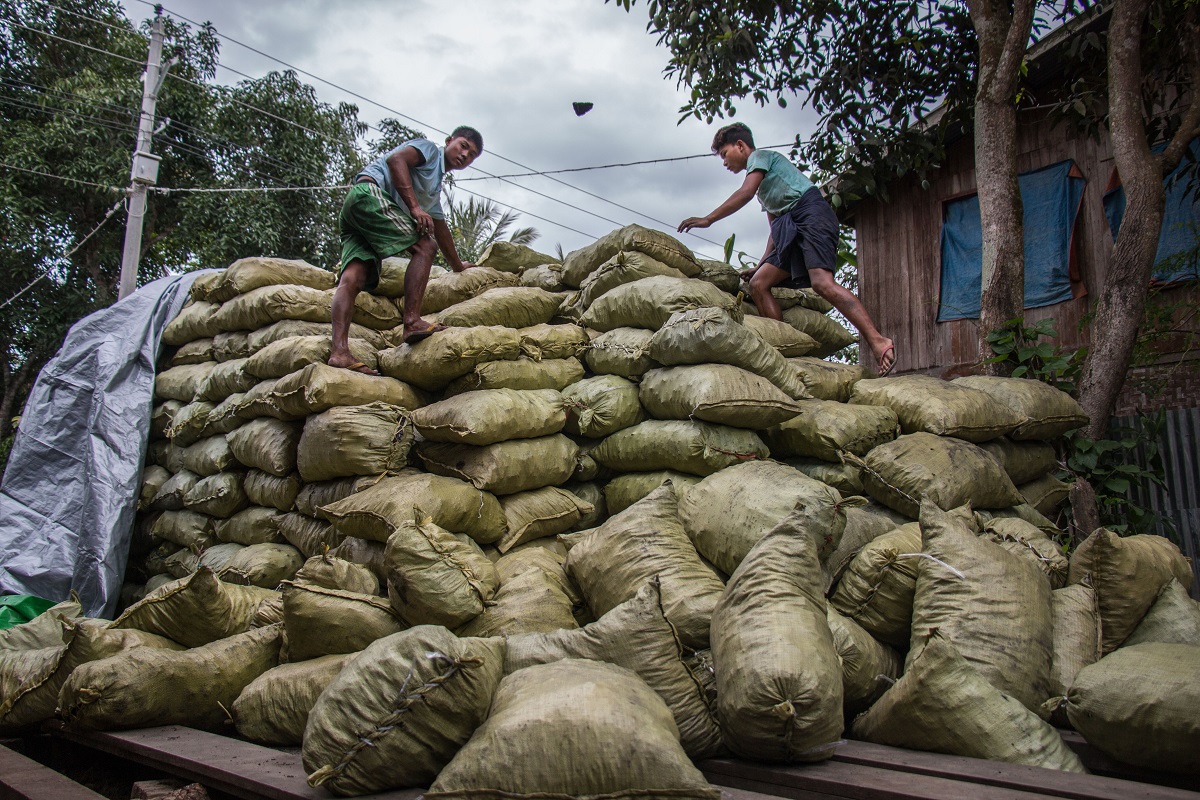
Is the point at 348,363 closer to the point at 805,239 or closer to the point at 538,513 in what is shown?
the point at 538,513

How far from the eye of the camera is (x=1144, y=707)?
5.36ft

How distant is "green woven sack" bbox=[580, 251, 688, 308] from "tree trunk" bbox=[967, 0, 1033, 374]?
1833 mm

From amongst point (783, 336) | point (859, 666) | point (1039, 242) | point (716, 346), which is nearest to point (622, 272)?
point (783, 336)

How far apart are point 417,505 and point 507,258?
2.42 m

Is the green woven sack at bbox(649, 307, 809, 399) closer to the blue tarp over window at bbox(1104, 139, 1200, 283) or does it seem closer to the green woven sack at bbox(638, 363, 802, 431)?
the green woven sack at bbox(638, 363, 802, 431)

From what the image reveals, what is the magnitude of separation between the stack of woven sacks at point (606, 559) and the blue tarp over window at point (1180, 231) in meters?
2.41

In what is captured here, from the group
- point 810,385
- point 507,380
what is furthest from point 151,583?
point 810,385

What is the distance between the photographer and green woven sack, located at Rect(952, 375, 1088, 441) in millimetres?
3424

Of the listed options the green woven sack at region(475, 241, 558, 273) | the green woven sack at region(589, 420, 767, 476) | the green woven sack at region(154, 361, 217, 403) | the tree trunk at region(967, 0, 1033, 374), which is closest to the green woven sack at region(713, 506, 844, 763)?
the green woven sack at region(589, 420, 767, 476)

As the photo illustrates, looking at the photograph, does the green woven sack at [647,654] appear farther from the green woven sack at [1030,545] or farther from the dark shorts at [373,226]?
the dark shorts at [373,226]

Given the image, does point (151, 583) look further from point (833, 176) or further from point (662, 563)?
point (833, 176)

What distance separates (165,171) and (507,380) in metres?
12.5

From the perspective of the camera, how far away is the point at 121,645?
2467 mm

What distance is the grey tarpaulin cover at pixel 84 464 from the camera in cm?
445
